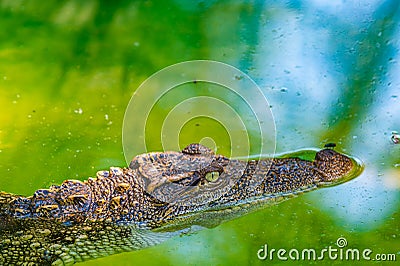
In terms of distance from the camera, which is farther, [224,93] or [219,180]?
[224,93]

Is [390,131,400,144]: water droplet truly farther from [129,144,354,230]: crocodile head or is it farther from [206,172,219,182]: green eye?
[206,172,219,182]: green eye

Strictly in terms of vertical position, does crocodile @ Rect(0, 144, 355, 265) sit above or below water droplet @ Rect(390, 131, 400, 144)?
below

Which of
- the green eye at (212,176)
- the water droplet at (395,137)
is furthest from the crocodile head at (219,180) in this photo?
the water droplet at (395,137)

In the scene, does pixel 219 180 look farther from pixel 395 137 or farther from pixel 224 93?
pixel 395 137

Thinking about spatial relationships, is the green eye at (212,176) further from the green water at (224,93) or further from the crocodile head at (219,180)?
the green water at (224,93)

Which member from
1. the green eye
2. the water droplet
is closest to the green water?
the water droplet

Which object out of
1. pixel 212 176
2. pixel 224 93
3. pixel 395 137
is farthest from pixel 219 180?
pixel 395 137

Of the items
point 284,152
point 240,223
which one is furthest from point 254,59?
point 240,223

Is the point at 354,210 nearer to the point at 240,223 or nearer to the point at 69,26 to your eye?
the point at 240,223
